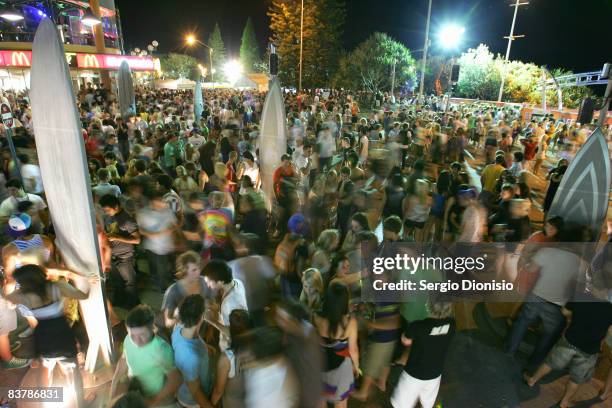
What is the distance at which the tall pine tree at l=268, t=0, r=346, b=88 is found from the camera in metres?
35.3

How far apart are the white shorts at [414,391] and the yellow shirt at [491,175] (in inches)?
188

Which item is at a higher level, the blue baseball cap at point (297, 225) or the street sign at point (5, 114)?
the street sign at point (5, 114)

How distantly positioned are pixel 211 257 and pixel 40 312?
178 cm

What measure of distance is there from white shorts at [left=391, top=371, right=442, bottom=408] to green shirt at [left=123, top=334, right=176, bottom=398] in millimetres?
1890

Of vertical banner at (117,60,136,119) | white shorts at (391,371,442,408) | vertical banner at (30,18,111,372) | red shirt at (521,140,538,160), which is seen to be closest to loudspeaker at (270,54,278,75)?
vertical banner at (117,60,136,119)

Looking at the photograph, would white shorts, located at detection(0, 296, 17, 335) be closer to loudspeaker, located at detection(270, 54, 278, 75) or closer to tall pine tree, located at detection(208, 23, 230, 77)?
loudspeaker, located at detection(270, 54, 278, 75)

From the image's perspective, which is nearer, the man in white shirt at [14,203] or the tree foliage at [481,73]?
the man in white shirt at [14,203]

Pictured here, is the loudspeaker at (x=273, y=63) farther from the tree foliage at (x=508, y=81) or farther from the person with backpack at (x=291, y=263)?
the tree foliage at (x=508, y=81)

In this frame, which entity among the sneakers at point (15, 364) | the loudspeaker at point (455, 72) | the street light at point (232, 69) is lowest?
the sneakers at point (15, 364)

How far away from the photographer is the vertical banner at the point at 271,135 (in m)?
7.47

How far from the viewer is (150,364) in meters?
2.66

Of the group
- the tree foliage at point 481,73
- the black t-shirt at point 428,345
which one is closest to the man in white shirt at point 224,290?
the black t-shirt at point 428,345

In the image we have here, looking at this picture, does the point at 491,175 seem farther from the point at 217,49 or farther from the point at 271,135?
the point at 217,49

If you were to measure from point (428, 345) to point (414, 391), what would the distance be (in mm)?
512
